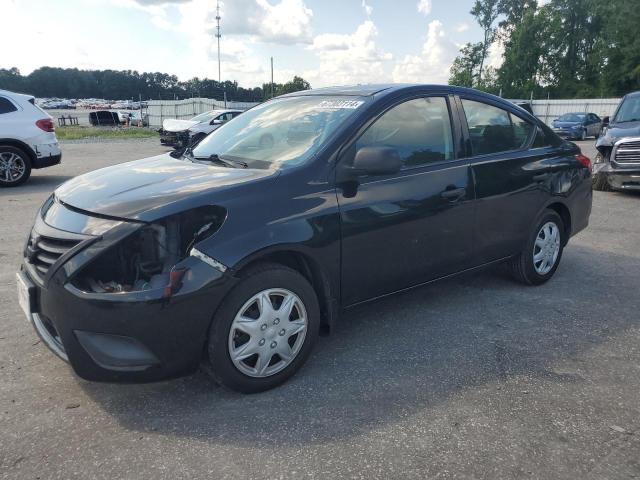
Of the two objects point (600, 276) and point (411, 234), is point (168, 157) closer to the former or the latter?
point (411, 234)

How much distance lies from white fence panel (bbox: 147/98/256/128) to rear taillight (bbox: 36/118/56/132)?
22372 mm

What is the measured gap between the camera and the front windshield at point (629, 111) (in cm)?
966

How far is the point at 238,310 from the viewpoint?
2.74 metres

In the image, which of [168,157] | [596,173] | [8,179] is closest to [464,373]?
[168,157]

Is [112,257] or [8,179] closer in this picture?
[112,257]

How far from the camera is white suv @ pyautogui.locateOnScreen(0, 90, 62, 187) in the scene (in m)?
9.74

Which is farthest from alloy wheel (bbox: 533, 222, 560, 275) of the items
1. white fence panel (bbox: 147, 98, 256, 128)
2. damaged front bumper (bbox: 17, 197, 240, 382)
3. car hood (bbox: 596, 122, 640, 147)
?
white fence panel (bbox: 147, 98, 256, 128)

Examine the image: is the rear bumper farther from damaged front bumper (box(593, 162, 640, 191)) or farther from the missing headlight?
damaged front bumper (box(593, 162, 640, 191))

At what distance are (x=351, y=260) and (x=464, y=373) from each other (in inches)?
38.0

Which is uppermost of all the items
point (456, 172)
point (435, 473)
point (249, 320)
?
point (456, 172)

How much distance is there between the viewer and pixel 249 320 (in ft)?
9.22

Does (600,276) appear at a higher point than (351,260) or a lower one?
lower

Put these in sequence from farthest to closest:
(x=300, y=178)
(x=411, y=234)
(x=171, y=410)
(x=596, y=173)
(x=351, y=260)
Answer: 1. (x=596, y=173)
2. (x=411, y=234)
3. (x=351, y=260)
4. (x=300, y=178)
5. (x=171, y=410)

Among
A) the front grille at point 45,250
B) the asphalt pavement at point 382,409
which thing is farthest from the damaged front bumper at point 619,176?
the front grille at point 45,250
